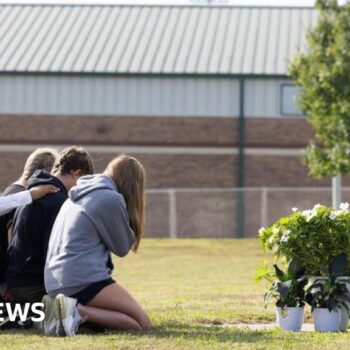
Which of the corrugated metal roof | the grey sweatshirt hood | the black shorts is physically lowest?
the black shorts

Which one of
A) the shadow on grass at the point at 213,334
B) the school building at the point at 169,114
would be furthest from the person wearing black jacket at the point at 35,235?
the school building at the point at 169,114

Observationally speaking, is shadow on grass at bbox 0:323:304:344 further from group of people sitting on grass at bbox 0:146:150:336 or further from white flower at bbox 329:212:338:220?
white flower at bbox 329:212:338:220

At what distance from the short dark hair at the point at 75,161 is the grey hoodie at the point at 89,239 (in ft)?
1.56

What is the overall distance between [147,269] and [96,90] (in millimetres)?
17108

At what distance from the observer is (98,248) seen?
10.3 meters

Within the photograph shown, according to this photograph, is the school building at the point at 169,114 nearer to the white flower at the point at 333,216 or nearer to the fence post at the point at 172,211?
the fence post at the point at 172,211

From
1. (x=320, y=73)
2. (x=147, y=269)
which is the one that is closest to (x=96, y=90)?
(x=320, y=73)

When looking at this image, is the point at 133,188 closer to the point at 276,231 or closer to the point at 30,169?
→ the point at 30,169

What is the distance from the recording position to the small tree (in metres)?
34.3

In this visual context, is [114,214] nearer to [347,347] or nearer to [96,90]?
[347,347]

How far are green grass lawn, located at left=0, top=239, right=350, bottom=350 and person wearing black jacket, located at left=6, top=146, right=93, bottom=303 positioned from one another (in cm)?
50

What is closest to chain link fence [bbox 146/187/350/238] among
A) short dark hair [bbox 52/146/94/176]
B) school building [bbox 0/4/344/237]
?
school building [bbox 0/4/344/237]

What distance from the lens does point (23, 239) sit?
10.8 meters

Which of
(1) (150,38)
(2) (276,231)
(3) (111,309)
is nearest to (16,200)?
(3) (111,309)
